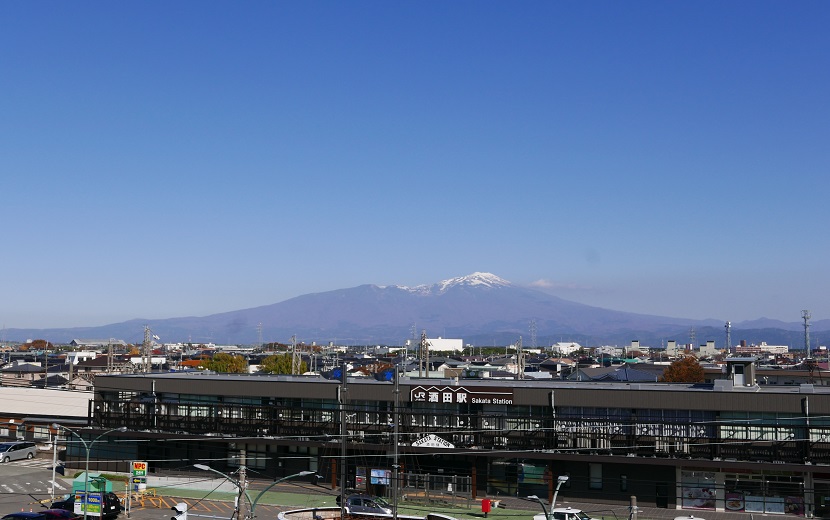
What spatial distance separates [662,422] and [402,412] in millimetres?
16287

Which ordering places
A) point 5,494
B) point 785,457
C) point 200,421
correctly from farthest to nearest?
point 200,421 < point 5,494 < point 785,457

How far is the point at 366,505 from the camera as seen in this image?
49.8 meters

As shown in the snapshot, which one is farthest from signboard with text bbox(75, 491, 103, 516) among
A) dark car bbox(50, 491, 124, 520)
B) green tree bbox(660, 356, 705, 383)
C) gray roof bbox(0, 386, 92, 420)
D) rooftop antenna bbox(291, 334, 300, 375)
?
green tree bbox(660, 356, 705, 383)

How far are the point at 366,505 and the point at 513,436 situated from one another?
11975 mm

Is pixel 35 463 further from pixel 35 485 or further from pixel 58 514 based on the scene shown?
pixel 58 514

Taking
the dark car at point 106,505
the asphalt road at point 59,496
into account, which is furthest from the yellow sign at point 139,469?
the dark car at point 106,505

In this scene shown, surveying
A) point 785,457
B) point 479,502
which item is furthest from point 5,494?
point 785,457

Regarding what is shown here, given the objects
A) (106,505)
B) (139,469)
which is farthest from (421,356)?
(106,505)

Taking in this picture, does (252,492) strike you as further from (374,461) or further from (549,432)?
(549,432)

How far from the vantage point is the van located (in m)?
72.4

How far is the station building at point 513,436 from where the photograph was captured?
172 ft

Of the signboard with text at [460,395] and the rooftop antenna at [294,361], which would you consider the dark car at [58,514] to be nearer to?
the signboard with text at [460,395]

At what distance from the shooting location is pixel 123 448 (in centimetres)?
6762

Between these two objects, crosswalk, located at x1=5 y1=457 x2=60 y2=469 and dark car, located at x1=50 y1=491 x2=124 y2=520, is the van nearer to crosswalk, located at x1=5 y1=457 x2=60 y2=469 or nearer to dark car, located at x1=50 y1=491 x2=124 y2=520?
crosswalk, located at x1=5 y1=457 x2=60 y2=469
